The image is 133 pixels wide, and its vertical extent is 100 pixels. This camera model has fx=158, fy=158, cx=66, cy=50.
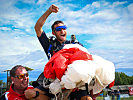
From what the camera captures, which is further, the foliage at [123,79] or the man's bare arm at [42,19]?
the foliage at [123,79]

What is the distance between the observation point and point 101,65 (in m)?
2.35

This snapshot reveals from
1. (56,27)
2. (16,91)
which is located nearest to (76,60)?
(56,27)

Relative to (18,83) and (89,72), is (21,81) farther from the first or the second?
(89,72)

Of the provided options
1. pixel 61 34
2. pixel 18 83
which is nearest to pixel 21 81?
pixel 18 83

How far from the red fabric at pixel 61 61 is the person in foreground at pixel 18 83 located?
1297 millimetres

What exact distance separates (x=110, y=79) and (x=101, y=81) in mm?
141

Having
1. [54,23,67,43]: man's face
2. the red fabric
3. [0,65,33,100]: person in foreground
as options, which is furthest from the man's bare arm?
[0,65,33,100]: person in foreground

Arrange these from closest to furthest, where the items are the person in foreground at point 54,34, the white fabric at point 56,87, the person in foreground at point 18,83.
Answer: the white fabric at point 56,87
the person in foreground at point 54,34
the person in foreground at point 18,83

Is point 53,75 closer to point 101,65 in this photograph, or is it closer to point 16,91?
point 101,65

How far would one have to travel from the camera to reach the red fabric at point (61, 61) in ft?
7.39

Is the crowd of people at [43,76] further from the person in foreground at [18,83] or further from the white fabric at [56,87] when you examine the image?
the white fabric at [56,87]

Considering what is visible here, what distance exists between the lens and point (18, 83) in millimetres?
3617

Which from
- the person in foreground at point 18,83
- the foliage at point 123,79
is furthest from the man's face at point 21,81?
the foliage at point 123,79

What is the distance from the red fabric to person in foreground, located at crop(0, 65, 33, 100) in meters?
1.30
